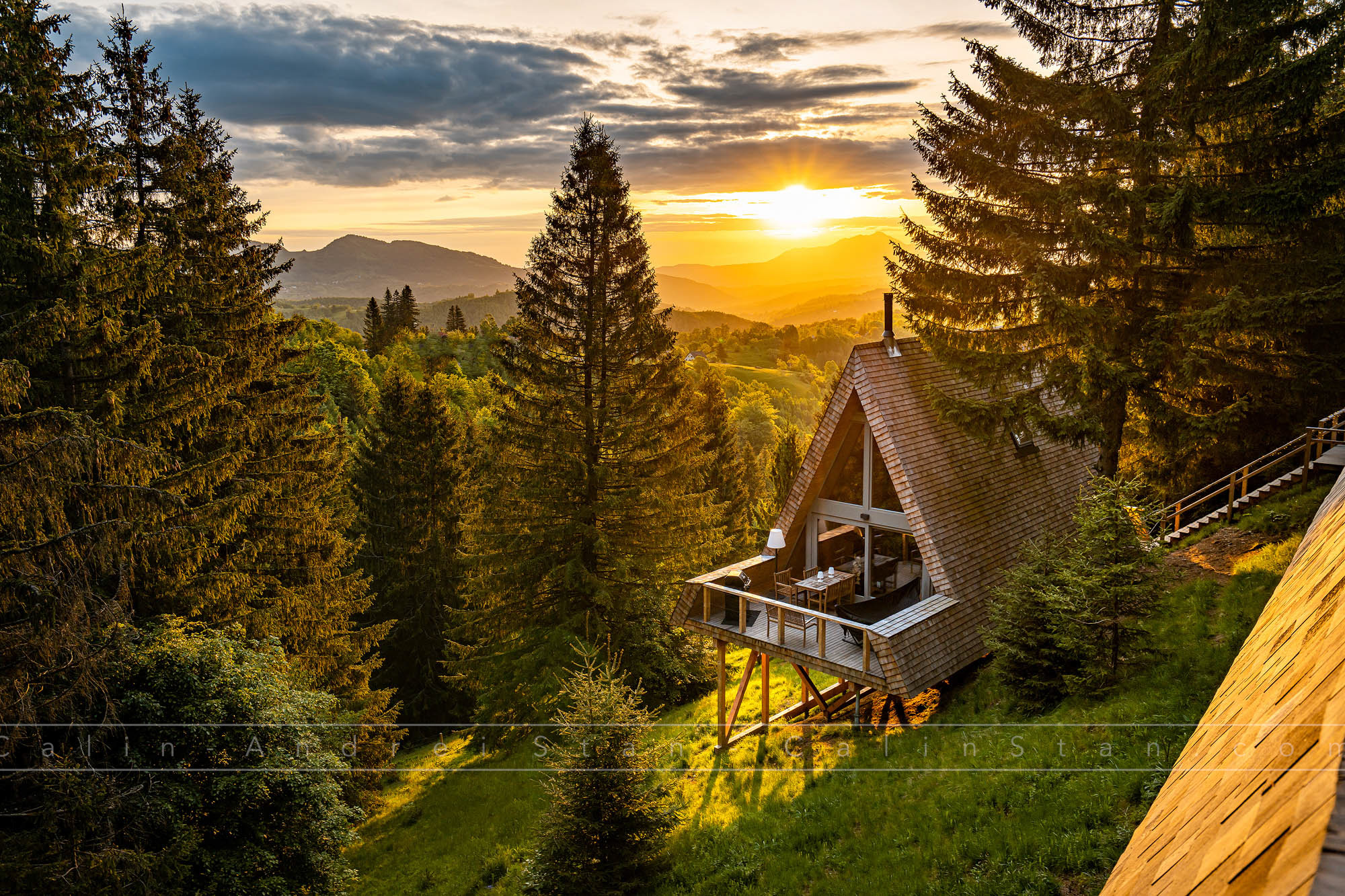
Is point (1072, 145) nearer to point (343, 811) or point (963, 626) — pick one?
point (963, 626)

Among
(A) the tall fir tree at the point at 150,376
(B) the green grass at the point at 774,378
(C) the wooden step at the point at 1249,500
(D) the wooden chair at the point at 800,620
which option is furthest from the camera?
(B) the green grass at the point at 774,378

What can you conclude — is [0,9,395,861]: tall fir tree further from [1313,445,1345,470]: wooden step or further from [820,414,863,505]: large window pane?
[1313,445,1345,470]: wooden step

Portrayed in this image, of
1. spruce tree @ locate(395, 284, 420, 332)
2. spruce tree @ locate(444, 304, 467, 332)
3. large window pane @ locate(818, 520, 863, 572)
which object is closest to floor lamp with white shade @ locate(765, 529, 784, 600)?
large window pane @ locate(818, 520, 863, 572)

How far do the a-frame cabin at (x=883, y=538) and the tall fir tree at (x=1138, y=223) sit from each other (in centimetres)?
103

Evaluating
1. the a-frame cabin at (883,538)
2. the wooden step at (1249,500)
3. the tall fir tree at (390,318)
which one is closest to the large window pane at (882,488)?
the a-frame cabin at (883,538)

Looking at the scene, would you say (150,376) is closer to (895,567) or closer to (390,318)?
(895,567)

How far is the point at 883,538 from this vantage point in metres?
13.9

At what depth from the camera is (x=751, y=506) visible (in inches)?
1366

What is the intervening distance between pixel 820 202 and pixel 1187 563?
20233 millimetres

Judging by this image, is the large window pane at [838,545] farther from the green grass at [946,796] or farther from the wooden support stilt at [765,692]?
the green grass at [946,796]

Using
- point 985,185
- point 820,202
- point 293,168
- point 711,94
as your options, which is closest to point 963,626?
point 985,185

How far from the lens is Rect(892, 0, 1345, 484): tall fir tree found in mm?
11055

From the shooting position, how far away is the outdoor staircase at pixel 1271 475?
1405cm

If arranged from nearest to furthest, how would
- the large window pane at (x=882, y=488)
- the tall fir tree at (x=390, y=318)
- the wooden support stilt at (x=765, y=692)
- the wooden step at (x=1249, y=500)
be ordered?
the large window pane at (x=882, y=488), the wooden support stilt at (x=765, y=692), the wooden step at (x=1249, y=500), the tall fir tree at (x=390, y=318)
